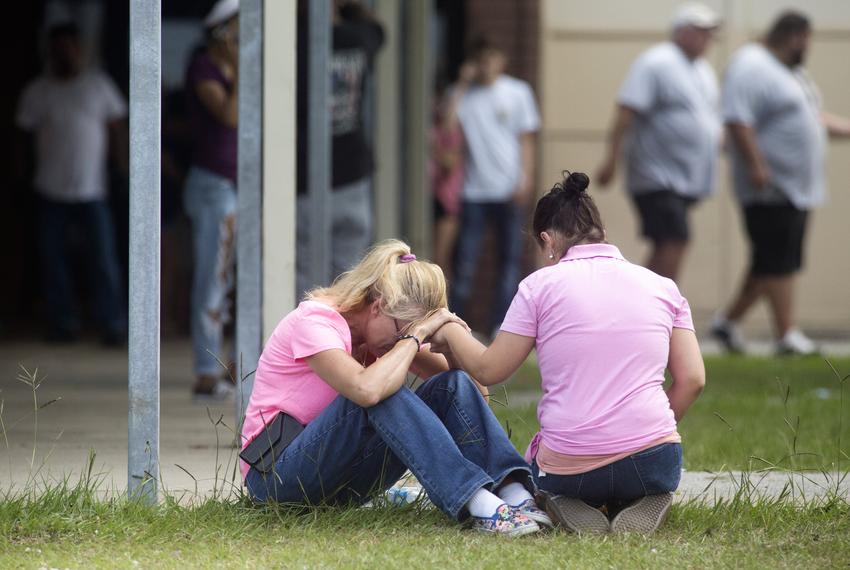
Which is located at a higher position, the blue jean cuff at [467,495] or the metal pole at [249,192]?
the metal pole at [249,192]

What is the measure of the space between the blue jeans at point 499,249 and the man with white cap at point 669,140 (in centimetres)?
131

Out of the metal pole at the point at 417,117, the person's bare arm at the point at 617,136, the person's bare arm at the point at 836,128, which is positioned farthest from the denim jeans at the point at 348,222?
the person's bare arm at the point at 836,128

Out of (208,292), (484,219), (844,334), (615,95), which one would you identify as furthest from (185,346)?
(844,334)

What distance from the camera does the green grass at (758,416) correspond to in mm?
5609

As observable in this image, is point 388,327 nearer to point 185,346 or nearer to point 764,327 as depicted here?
point 185,346

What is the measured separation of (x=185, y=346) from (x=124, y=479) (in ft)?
16.8

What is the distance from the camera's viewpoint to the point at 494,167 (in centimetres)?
1070

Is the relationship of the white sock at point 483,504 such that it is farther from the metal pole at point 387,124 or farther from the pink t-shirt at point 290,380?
the metal pole at point 387,124

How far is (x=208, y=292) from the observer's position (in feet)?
23.5

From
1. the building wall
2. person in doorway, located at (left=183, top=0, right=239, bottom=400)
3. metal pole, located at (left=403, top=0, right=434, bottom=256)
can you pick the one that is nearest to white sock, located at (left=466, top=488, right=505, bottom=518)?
person in doorway, located at (left=183, top=0, right=239, bottom=400)

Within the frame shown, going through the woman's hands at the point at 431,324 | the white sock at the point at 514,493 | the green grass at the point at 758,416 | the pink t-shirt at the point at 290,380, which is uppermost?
the woman's hands at the point at 431,324

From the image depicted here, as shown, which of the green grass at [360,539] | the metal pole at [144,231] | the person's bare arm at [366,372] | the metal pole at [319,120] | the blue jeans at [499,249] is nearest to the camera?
the green grass at [360,539]

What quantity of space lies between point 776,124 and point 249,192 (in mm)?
5106

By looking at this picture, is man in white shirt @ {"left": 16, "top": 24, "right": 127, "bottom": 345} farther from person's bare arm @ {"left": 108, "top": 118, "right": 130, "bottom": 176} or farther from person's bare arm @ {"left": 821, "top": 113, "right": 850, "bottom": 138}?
person's bare arm @ {"left": 821, "top": 113, "right": 850, "bottom": 138}
